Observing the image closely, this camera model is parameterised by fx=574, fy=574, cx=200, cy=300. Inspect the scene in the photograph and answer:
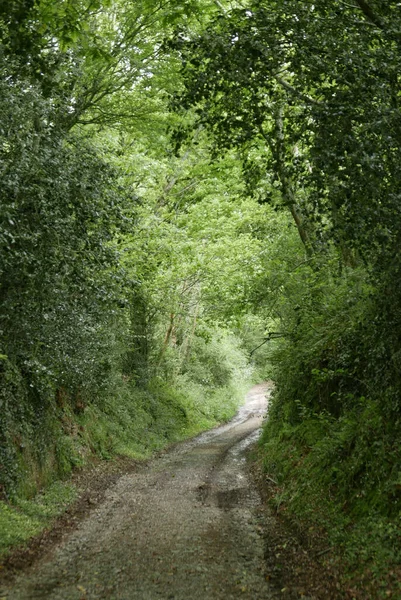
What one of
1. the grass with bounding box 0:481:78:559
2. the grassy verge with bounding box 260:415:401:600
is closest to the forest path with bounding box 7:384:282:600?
the grass with bounding box 0:481:78:559

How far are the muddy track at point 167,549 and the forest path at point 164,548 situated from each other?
11 millimetres

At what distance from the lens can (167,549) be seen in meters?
7.72

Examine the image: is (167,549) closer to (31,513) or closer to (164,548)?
(164,548)

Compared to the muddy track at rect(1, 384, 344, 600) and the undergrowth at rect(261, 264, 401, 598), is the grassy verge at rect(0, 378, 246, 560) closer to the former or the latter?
the muddy track at rect(1, 384, 344, 600)

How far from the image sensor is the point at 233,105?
757 centimetres

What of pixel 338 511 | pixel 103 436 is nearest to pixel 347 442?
pixel 338 511

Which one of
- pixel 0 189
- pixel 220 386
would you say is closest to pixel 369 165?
pixel 0 189

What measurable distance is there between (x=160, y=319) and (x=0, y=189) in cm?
1688

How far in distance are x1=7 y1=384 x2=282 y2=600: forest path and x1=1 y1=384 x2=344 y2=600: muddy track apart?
11 millimetres

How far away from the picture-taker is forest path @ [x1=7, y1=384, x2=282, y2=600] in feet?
20.7

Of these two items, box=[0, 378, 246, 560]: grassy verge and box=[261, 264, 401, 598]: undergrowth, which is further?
box=[0, 378, 246, 560]: grassy verge

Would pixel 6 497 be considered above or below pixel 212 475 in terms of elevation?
above

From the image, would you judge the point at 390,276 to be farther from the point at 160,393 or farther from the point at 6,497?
the point at 160,393

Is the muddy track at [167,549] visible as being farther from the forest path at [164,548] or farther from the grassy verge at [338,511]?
the grassy verge at [338,511]
